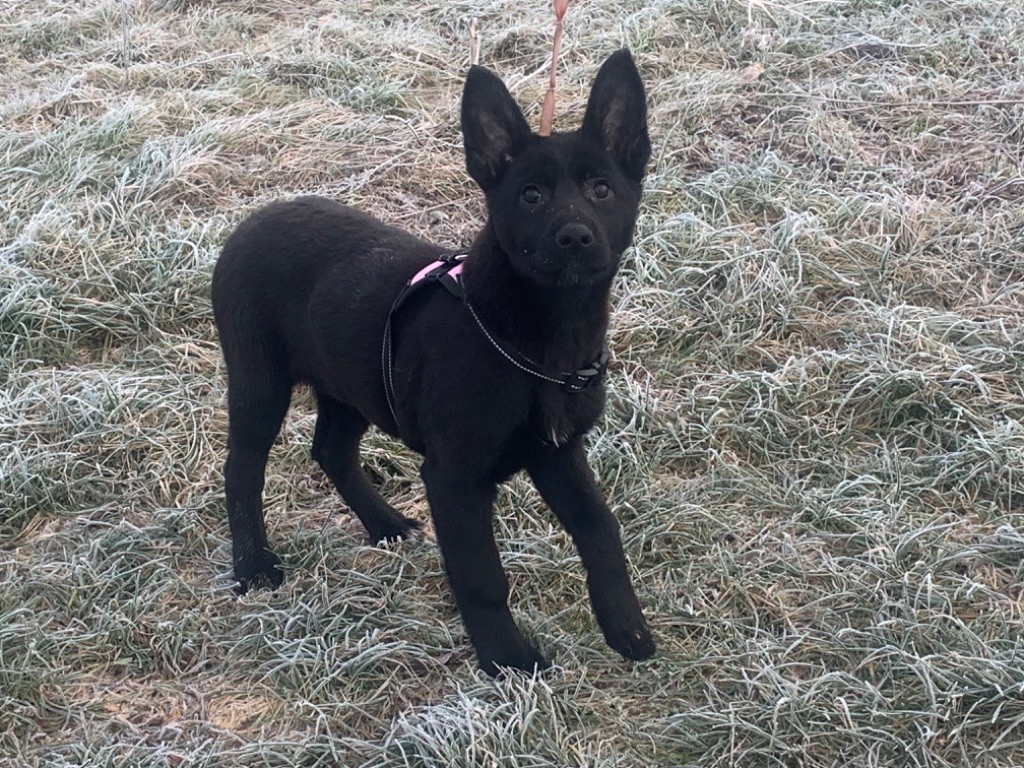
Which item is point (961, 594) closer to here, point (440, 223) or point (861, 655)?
point (861, 655)

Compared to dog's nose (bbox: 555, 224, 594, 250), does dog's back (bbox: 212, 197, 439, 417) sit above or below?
below

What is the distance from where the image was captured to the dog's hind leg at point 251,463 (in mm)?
3846

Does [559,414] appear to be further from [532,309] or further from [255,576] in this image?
[255,576]

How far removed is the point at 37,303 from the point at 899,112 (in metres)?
4.43

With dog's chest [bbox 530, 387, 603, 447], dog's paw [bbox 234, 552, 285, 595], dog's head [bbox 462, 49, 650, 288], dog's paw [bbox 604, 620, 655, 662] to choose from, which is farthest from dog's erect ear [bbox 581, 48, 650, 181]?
dog's paw [bbox 234, 552, 285, 595]

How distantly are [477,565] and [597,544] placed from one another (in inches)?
13.9

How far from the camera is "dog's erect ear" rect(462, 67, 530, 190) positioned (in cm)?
322

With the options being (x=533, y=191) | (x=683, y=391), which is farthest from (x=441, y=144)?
(x=533, y=191)

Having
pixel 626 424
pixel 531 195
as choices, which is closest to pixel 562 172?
pixel 531 195

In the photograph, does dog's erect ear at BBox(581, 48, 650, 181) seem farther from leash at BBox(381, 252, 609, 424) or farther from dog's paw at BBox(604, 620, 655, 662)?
dog's paw at BBox(604, 620, 655, 662)

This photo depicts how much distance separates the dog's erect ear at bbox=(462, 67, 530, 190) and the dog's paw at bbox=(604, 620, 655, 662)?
1320mm

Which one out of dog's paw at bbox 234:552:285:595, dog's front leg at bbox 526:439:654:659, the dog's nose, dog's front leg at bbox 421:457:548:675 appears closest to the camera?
the dog's nose

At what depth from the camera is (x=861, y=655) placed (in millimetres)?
3434

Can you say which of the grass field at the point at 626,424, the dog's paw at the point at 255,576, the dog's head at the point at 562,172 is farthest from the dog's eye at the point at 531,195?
the dog's paw at the point at 255,576
